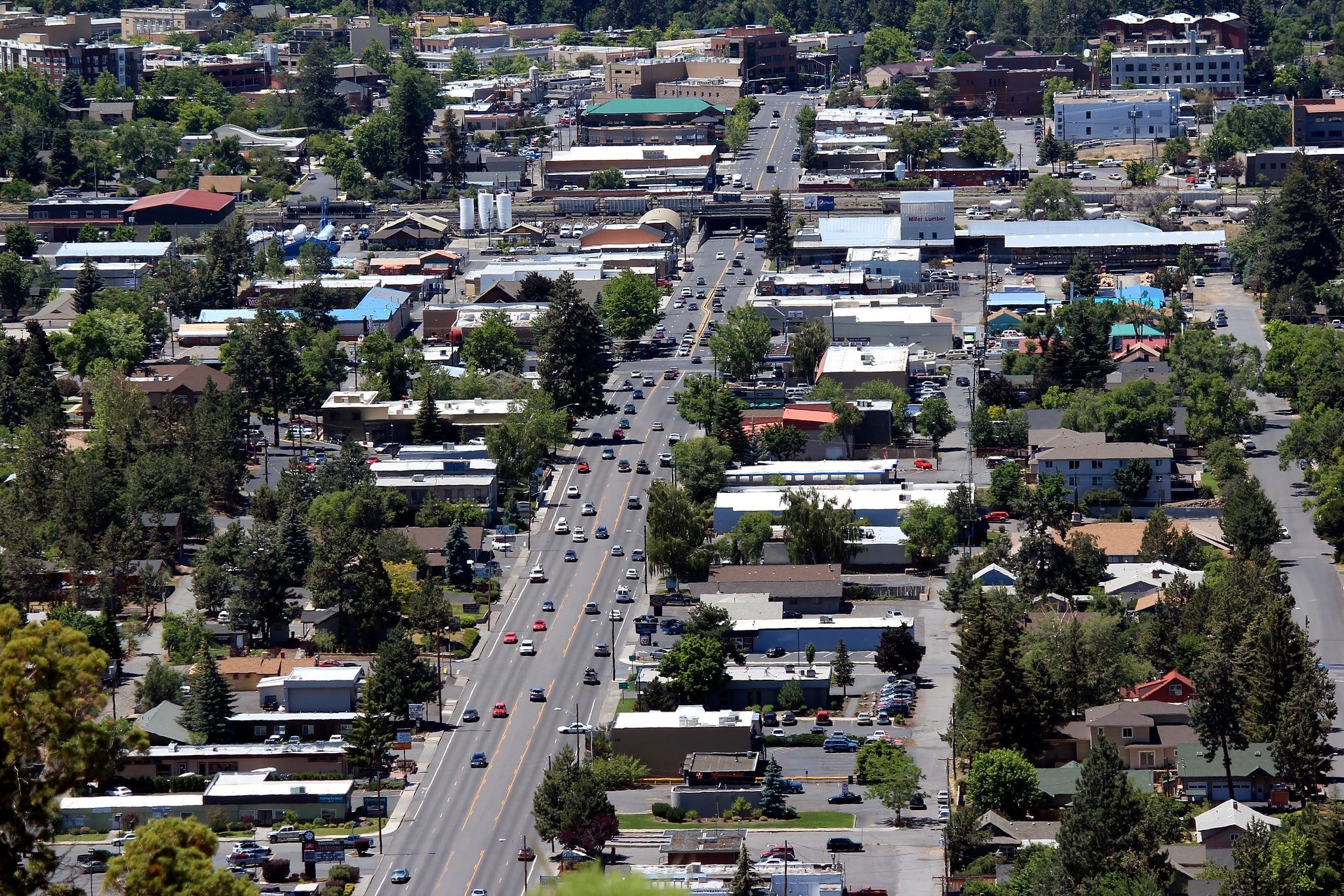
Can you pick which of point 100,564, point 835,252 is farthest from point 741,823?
point 835,252

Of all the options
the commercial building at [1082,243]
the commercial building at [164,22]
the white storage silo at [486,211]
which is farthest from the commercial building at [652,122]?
the commercial building at [164,22]

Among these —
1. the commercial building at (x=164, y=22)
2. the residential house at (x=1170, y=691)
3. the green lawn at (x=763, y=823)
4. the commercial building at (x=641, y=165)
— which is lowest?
the green lawn at (x=763, y=823)

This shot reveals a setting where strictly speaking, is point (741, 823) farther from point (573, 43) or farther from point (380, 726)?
point (573, 43)

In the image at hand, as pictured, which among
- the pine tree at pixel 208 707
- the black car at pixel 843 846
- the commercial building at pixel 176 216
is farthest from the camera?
the commercial building at pixel 176 216

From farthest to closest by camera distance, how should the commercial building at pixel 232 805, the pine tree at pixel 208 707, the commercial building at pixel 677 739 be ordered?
the pine tree at pixel 208 707 < the commercial building at pixel 677 739 < the commercial building at pixel 232 805

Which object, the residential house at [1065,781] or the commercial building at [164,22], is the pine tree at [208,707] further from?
the commercial building at [164,22]

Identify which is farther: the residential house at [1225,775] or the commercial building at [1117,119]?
the commercial building at [1117,119]

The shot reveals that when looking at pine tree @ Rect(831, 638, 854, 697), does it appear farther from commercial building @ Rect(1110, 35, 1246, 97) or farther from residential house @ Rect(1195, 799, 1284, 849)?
commercial building @ Rect(1110, 35, 1246, 97)
